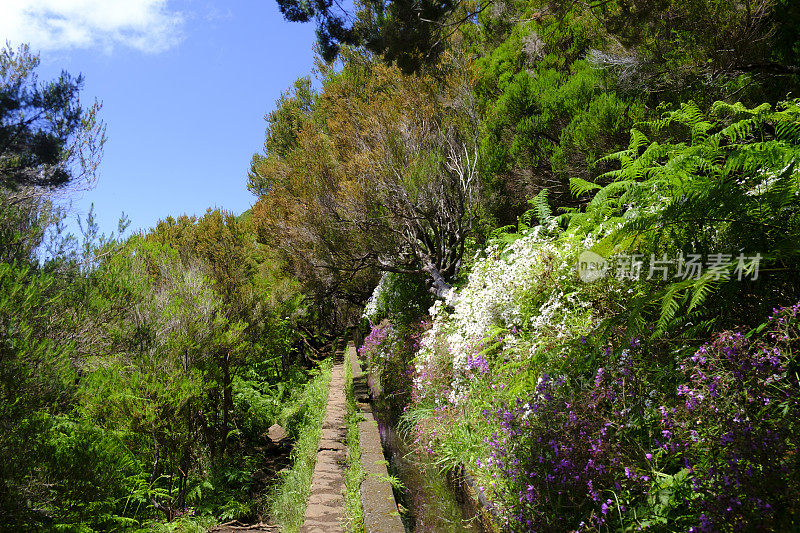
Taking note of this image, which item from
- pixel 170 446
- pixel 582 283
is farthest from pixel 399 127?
pixel 170 446

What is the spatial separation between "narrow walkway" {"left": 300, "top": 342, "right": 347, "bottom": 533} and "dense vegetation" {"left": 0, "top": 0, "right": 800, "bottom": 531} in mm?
280

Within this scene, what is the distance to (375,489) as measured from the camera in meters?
4.68

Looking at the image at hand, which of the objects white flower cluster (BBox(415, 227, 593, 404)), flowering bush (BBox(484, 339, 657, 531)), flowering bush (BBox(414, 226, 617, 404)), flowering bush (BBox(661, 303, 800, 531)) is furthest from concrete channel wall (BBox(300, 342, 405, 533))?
flowering bush (BBox(661, 303, 800, 531))

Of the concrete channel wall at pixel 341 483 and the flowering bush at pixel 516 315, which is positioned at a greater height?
the flowering bush at pixel 516 315

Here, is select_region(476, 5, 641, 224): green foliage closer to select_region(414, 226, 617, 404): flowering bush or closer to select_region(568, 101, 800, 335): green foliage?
select_region(414, 226, 617, 404): flowering bush

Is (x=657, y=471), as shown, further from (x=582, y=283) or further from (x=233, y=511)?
(x=233, y=511)

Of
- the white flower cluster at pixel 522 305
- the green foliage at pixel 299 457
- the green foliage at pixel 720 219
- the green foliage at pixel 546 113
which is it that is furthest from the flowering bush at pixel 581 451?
the green foliage at pixel 546 113

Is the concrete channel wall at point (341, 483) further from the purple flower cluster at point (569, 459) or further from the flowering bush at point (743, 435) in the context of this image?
the flowering bush at point (743, 435)

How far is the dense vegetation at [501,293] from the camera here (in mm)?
2623

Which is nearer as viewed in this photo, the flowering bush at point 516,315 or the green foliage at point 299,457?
the flowering bush at point 516,315

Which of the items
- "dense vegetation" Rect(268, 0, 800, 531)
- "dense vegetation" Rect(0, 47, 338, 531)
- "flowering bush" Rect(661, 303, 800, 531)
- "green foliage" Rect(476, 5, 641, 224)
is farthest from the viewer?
"green foliage" Rect(476, 5, 641, 224)

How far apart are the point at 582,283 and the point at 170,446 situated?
507 cm

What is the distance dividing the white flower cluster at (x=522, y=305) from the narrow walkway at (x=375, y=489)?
117cm

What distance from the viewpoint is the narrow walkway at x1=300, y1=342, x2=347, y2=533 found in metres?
4.59
